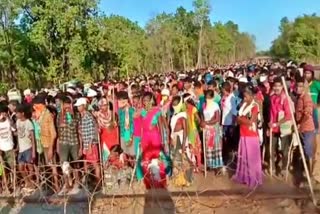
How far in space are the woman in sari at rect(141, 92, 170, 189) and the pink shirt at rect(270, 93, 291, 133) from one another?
2288 millimetres

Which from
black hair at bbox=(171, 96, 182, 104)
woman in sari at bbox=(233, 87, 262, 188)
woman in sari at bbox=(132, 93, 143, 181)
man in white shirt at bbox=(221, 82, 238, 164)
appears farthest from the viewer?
man in white shirt at bbox=(221, 82, 238, 164)

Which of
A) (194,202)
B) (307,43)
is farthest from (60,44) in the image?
(307,43)

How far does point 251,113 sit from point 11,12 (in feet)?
76.4

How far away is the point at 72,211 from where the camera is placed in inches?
313

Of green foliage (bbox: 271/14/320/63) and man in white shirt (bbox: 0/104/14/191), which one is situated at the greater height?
green foliage (bbox: 271/14/320/63)

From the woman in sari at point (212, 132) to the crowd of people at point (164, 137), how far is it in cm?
2

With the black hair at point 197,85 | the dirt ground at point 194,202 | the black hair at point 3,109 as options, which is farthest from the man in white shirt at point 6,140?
the black hair at point 197,85

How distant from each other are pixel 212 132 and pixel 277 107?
1090mm

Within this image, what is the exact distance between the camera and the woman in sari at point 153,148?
24.5 feet

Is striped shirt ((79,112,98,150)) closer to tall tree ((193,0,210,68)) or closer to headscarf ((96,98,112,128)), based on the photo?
headscarf ((96,98,112,128))

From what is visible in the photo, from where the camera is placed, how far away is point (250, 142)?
28.0ft

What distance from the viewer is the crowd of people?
8.41 m

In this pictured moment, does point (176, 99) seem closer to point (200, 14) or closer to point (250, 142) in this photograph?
point (250, 142)

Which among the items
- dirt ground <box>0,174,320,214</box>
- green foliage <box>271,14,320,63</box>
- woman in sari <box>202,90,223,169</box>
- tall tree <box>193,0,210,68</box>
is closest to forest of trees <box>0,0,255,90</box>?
tall tree <box>193,0,210,68</box>
